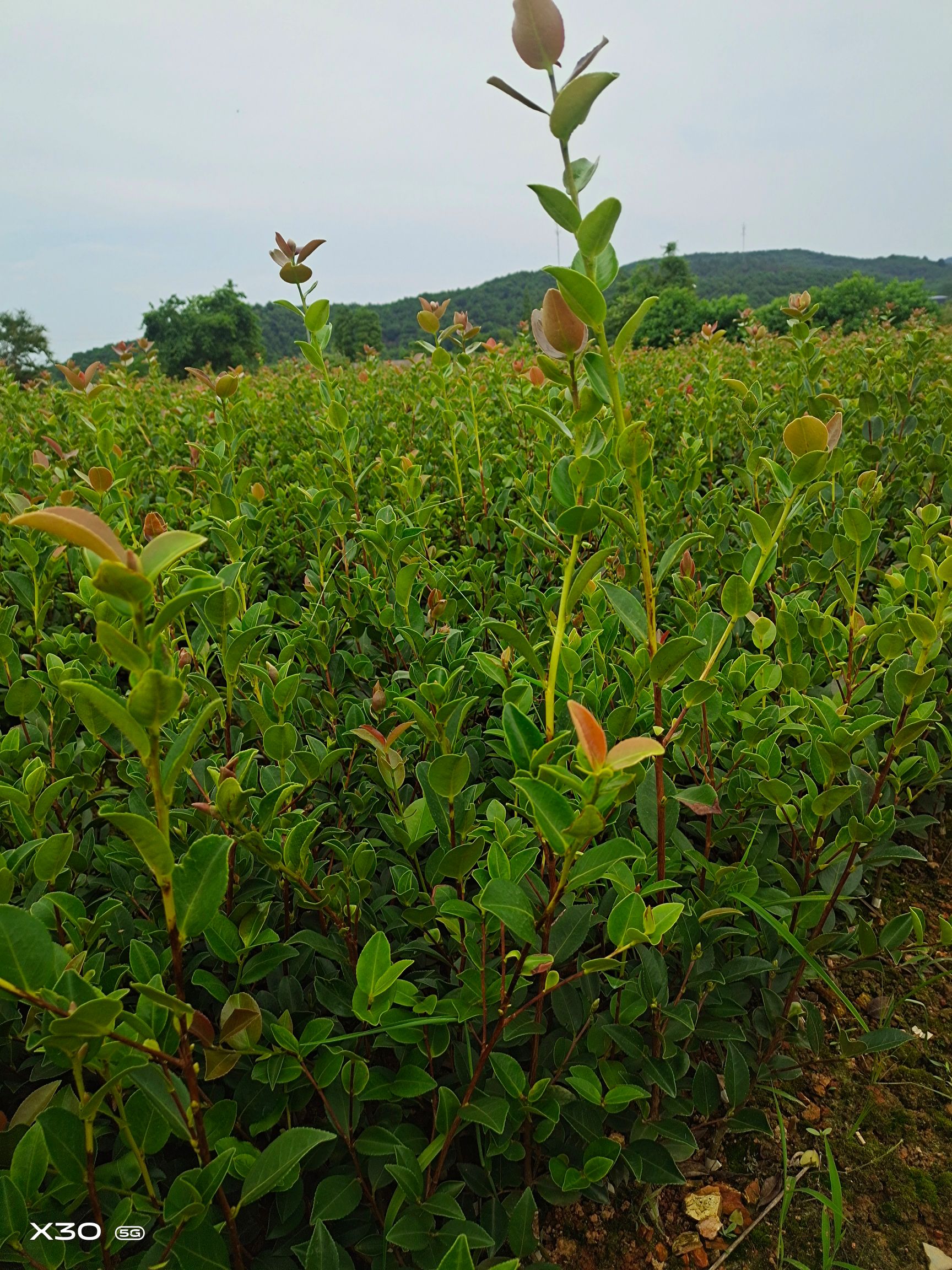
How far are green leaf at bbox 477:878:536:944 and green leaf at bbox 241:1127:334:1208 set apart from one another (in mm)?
327

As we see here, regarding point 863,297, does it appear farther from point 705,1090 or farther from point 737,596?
point 705,1090

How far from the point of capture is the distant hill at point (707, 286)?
3566 cm

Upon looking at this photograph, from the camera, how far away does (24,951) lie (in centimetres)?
74

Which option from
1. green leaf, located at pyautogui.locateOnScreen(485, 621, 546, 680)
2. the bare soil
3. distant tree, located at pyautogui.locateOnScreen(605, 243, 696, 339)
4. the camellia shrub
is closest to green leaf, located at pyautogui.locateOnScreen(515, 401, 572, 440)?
the camellia shrub

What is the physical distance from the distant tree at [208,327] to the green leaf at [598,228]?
48.8 metres

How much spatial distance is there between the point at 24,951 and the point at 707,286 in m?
71.0

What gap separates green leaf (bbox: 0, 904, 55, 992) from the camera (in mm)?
732

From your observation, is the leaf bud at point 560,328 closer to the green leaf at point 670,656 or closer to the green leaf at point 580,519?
the green leaf at point 580,519

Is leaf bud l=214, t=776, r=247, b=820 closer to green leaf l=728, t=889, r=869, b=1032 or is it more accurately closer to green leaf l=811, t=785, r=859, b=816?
green leaf l=728, t=889, r=869, b=1032

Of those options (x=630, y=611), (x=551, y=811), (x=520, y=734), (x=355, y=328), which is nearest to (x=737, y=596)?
(x=630, y=611)

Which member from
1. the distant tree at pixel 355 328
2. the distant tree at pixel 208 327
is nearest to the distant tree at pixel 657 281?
the distant tree at pixel 355 328

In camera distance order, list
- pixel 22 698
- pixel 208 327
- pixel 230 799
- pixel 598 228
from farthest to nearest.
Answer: pixel 208 327 → pixel 22 698 → pixel 230 799 → pixel 598 228

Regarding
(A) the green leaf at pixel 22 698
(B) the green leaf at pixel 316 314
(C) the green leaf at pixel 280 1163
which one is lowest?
(C) the green leaf at pixel 280 1163

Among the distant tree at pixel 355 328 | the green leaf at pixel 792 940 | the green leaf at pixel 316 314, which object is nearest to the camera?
the green leaf at pixel 792 940
